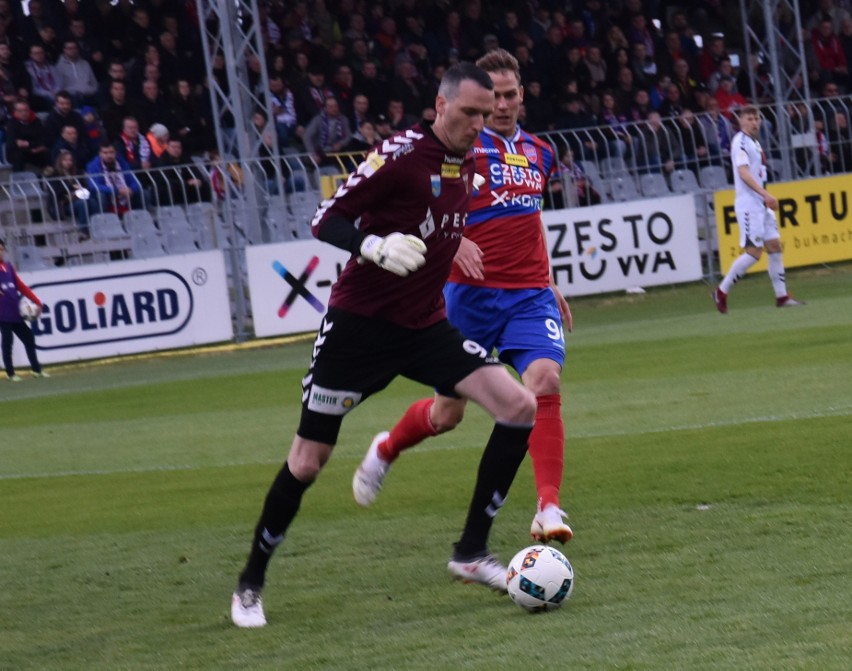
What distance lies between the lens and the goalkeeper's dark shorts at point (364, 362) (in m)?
5.86

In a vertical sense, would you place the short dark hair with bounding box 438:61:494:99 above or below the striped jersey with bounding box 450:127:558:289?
above

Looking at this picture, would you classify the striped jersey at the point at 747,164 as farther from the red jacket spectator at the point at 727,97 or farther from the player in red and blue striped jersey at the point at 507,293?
the player in red and blue striped jersey at the point at 507,293

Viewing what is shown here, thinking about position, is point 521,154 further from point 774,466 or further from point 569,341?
point 569,341

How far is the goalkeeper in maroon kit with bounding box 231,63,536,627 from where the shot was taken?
5.78 m

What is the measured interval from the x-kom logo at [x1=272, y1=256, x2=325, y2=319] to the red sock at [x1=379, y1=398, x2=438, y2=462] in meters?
12.4

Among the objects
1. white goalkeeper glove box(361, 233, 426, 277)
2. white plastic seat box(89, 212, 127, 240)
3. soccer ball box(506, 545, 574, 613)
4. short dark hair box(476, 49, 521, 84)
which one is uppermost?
short dark hair box(476, 49, 521, 84)

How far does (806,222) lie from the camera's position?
22156 mm

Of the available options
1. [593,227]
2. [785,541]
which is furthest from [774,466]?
[593,227]

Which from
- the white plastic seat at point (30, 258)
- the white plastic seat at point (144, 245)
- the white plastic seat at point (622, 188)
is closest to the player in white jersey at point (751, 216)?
the white plastic seat at point (622, 188)

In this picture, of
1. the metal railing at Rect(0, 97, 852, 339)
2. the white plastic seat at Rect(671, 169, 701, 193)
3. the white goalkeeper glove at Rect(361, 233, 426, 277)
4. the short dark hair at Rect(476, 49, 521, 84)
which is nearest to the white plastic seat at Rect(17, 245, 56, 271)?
the metal railing at Rect(0, 97, 852, 339)

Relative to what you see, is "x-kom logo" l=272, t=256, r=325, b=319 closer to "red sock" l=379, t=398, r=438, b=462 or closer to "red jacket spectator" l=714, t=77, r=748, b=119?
"red jacket spectator" l=714, t=77, r=748, b=119

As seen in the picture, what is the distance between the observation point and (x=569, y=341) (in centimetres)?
1666

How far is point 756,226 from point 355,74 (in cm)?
870

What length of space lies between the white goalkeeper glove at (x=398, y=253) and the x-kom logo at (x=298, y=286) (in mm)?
14334
